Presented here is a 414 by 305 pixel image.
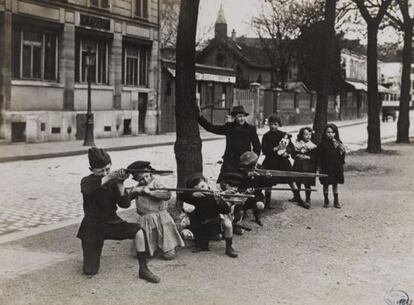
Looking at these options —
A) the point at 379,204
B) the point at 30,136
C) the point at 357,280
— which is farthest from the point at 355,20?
the point at 357,280

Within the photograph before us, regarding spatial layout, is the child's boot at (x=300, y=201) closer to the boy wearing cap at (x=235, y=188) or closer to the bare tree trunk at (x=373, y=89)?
the boy wearing cap at (x=235, y=188)

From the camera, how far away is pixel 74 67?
2506cm

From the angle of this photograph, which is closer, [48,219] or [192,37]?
[192,37]

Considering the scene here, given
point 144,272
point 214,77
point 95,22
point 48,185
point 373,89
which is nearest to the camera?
point 144,272

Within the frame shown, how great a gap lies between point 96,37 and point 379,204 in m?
18.2

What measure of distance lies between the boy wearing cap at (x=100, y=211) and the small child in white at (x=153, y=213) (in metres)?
0.35

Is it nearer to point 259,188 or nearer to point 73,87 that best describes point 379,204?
point 259,188

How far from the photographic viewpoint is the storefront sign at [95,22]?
25.2 meters

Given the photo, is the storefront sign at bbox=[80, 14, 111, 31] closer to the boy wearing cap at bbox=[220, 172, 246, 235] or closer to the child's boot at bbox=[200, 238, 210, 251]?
the boy wearing cap at bbox=[220, 172, 246, 235]

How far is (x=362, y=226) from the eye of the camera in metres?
8.87

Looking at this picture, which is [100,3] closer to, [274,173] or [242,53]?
[274,173]

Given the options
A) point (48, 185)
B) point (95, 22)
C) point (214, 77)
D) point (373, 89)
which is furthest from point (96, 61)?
point (48, 185)

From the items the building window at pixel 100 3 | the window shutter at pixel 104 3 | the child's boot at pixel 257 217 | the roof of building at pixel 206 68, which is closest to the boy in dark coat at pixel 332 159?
the child's boot at pixel 257 217

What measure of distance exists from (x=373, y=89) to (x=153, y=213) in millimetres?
15938
